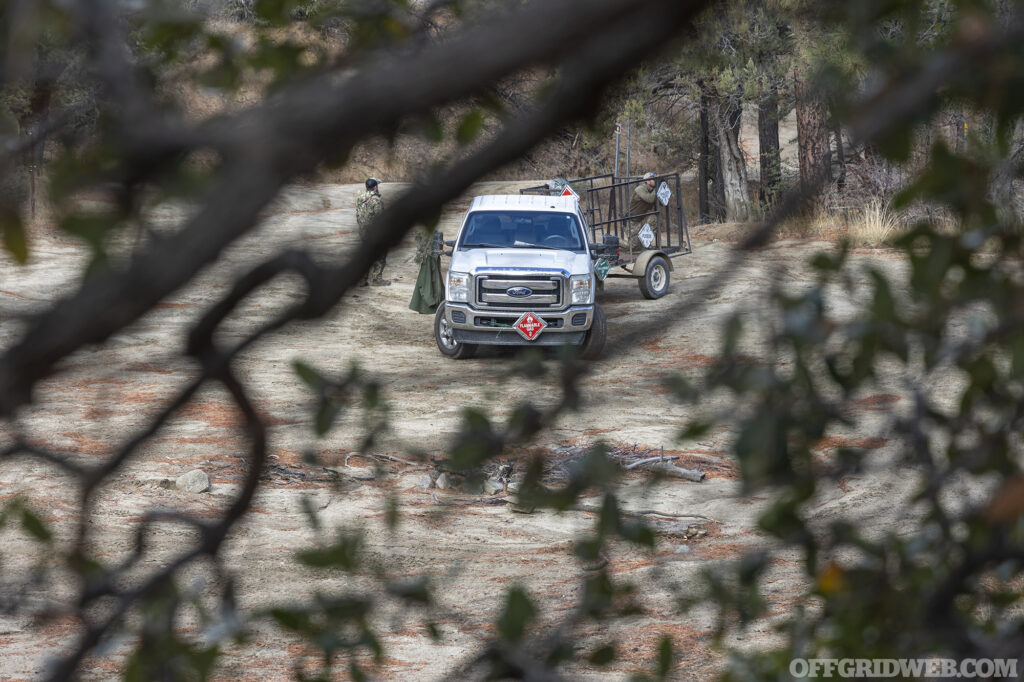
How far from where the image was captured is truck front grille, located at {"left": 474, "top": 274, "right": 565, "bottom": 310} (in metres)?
13.4

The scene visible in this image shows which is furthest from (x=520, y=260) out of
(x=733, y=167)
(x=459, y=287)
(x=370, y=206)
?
(x=733, y=167)

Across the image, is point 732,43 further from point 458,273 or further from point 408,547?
point 408,547

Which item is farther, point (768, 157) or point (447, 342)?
point (768, 157)

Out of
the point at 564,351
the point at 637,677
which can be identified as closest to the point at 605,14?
the point at 564,351

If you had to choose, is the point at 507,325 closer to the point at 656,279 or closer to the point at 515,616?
the point at 656,279

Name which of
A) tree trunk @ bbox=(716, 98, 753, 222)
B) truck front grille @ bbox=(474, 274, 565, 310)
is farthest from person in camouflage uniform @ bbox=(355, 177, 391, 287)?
tree trunk @ bbox=(716, 98, 753, 222)

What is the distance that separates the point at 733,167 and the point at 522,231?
1407 cm

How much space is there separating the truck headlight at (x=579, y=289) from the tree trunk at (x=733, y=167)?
563 inches

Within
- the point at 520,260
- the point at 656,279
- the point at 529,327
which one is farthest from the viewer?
the point at 656,279

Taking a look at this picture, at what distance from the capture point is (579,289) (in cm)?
1351

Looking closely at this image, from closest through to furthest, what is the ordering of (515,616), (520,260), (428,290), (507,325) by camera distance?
(515,616), (507,325), (520,260), (428,290)

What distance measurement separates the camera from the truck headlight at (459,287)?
13.6 m

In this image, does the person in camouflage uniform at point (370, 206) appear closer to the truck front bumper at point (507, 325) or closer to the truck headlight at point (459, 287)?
the truck headlight at point (459, 287)

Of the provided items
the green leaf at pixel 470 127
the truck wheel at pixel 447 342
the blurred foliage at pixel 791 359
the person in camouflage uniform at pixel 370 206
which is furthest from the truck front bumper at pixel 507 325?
the green leaf at pixel 470 127
